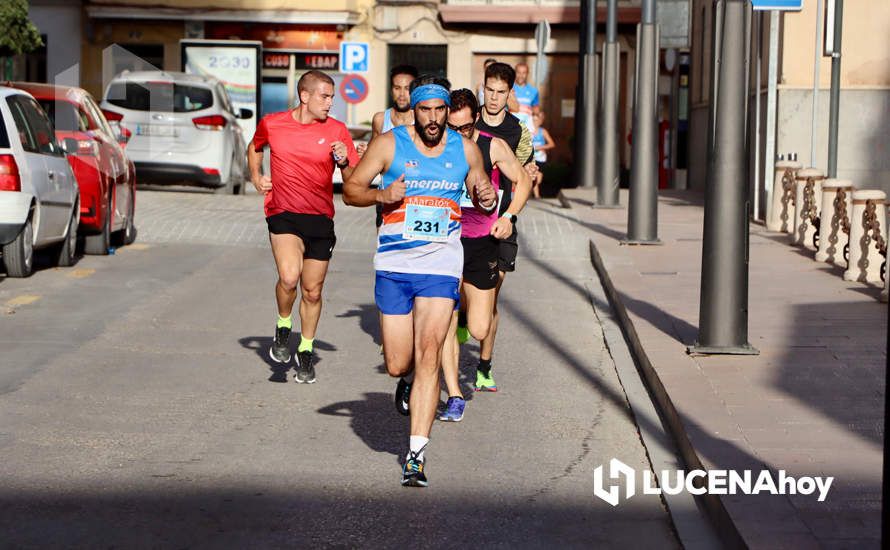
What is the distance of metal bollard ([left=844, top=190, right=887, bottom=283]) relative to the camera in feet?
49.1

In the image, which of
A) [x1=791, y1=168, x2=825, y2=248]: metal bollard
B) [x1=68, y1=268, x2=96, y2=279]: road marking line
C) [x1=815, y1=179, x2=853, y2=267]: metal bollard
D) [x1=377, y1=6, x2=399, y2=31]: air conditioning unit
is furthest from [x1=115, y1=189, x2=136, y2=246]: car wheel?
[x1=377, y1=6, x2=399, y2=31]: air conditioning unit

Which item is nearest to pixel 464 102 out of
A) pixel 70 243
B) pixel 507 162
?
pixel 507 162

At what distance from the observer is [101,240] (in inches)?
715

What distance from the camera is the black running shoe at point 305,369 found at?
1061 centimetres

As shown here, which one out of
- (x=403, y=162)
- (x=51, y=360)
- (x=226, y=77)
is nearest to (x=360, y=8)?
(x=226, y=77)

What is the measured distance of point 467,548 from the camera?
21.4 feet

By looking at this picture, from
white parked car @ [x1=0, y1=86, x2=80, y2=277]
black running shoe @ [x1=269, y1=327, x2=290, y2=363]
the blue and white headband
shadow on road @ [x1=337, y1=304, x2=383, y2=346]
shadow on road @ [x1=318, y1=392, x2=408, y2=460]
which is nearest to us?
the blue and white headband

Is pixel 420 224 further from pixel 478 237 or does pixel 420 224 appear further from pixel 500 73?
pixel 500 73

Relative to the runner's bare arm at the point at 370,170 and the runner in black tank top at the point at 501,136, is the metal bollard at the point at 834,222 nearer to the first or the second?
the runner in black tank top at the point at 501,136

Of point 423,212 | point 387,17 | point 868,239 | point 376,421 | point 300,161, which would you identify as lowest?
point 376,421

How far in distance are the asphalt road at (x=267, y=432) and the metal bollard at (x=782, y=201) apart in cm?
545

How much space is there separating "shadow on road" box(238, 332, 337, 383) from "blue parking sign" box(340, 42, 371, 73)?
2122 cm

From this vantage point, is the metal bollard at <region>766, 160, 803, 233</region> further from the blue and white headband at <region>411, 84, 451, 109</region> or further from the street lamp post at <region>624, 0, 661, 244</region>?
the blue and white headband at <region>411, 84, 451, 109</region>

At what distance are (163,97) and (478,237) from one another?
1694 centimetres
